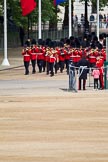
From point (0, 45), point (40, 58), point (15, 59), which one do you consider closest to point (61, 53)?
point (40, 58)

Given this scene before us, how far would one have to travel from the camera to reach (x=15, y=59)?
62.6 meters

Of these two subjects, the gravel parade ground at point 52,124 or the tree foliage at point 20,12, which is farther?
the tree foliage at point 20,12

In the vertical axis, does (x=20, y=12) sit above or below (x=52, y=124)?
above

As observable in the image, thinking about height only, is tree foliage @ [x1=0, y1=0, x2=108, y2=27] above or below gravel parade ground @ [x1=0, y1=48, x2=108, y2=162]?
above

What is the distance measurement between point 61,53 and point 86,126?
918 inches

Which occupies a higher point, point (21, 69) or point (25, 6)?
point (25, 6)

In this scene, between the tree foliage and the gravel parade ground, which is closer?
the gravel parade ground

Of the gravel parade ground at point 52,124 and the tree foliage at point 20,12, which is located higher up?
the tree foliage at point 20,12

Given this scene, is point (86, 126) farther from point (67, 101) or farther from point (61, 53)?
point (61, 53)

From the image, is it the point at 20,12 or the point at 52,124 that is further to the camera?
the point at 20,12

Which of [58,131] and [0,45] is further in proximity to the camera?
[0,45]

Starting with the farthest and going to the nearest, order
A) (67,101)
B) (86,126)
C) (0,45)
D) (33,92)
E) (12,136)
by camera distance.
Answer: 1. (0,45)
2. (33,92)
3. (67,101)
4. (86,126)
5. (12,136)

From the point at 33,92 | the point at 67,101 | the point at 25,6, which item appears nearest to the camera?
the point at 67,101

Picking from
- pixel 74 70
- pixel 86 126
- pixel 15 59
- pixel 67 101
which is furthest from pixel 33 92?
pixel 15 59
